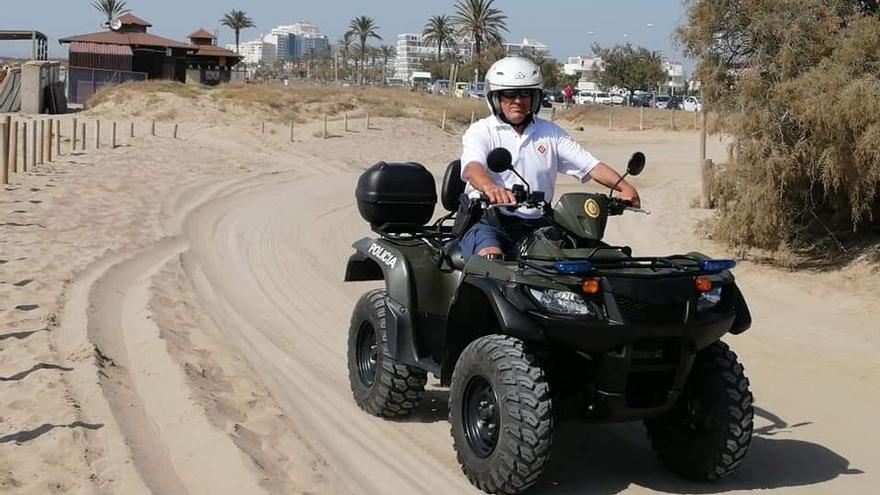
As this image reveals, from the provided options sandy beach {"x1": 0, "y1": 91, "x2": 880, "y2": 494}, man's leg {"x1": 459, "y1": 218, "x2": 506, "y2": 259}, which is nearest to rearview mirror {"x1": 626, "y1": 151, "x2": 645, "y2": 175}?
man's leg {"x1": 459, "y1": 218, "x2": 506, "y2": 259}

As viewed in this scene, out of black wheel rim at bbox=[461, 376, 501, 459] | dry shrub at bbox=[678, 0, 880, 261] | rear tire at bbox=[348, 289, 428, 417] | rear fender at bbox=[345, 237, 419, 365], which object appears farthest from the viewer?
dry shrub at bbox=[678, 0, 880, 261]

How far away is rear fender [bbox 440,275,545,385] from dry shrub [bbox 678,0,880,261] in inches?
309

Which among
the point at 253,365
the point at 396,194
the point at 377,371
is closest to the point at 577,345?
the point at 377,371

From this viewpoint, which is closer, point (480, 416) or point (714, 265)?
point (714, 265)

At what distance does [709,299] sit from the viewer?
5.39 metres

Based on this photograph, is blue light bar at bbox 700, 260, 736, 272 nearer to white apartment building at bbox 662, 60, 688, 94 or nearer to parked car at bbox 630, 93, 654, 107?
white apartment building at bbox 662, 60, 688, 94

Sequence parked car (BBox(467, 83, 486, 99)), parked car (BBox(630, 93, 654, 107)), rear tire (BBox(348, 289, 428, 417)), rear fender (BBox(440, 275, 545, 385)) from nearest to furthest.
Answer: rear fender (BBox(440, 275, 545, 385)) → rear tire (BBox(348, 289, 428, 417)) → parked car (BBox(467, 83, 486, 99)) → parked car (BBox(630, 93, 654, 107))

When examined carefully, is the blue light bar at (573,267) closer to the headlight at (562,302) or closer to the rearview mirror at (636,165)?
the headlight at (562,302)

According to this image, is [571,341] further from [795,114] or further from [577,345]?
[795,114]

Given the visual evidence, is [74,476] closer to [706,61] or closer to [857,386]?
[857,386]

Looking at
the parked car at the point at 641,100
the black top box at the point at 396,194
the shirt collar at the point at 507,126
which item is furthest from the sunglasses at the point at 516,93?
the parked car at the point at 641,100

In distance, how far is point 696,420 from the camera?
568 centimetres

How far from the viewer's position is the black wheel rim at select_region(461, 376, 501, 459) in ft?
17.9

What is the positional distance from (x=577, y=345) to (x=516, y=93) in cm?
172
